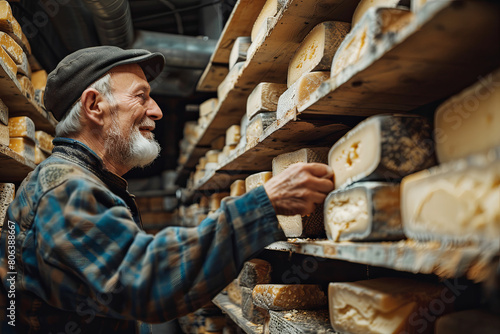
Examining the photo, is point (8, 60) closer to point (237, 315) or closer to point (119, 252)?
point (119, 252)

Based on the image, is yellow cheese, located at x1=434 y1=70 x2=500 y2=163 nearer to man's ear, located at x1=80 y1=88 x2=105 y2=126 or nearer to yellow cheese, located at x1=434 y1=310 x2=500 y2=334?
yellow cheese, located at x1=434 y1=310 x2=500 y2=334

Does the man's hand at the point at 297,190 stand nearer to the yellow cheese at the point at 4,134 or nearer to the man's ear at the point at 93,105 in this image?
the man's ear at the point at 93,105

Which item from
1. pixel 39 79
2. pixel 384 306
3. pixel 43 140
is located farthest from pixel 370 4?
pixel 39 79

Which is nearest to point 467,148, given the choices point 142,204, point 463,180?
point 463,180

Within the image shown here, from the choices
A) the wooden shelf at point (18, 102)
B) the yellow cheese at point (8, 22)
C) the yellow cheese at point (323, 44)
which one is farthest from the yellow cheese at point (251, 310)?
the yellow cheese at point (8, 22)

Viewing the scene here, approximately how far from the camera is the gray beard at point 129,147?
6.18ft

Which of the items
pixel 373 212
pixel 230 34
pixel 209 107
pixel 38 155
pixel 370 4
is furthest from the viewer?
pixel 209 107

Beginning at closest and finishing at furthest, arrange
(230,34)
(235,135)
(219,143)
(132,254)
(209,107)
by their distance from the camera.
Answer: (132,254) < (230,34) < (235,135) < (209,107) < (219,143)

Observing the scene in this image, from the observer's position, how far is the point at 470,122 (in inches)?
35.7

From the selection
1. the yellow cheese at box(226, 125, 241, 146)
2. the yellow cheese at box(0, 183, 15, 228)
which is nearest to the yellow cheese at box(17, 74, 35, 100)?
the yellow cheese at box(0, 183, 15, 228)

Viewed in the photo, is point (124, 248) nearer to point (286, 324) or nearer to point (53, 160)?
point (53, 160)

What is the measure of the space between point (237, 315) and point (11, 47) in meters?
2.30

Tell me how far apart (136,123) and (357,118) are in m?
1.08

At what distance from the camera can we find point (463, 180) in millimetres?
824
